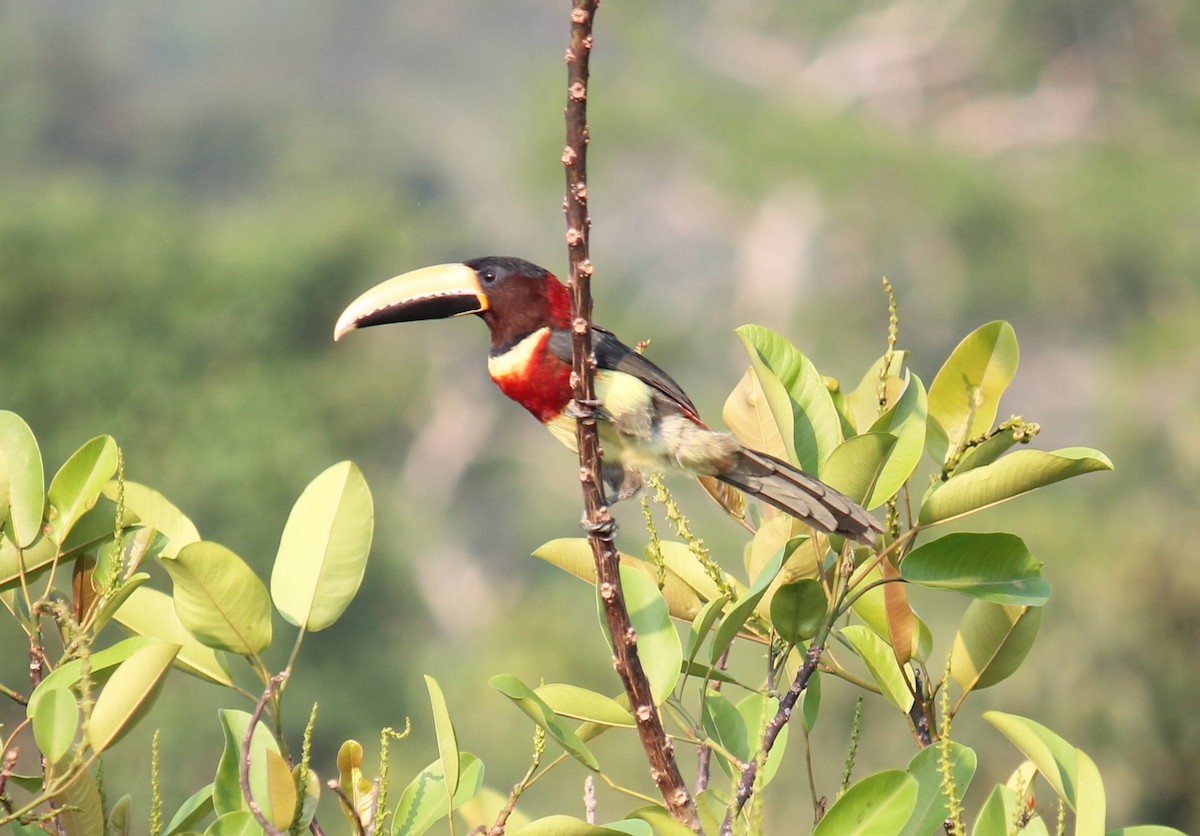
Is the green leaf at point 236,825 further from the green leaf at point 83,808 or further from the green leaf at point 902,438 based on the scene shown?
the green leaf at point 902,438

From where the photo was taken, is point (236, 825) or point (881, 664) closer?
point (236, 825)

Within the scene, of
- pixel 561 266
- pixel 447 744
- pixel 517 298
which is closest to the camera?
pixel 447 744

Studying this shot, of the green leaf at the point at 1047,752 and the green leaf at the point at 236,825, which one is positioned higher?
the green leaf at the point at 1047,752

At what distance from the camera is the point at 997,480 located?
1.58m

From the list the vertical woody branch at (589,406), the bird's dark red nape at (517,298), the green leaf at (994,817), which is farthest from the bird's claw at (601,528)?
the bird's dark red nape at (517,298)

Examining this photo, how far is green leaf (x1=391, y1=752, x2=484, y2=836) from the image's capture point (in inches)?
61.0

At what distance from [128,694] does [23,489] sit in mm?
315

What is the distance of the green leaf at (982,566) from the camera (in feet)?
5.11

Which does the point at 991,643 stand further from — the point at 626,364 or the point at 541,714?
the point at 626,364

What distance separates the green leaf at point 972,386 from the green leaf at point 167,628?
2.77 feet

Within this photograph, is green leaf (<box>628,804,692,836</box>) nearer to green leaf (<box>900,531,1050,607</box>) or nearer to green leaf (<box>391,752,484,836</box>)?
green leaf (<box>391,752,484,836</box>)

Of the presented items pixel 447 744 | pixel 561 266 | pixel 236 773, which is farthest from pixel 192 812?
pixel 561 266

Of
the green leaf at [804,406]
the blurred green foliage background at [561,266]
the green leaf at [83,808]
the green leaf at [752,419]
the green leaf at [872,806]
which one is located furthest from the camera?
the blurred green foliage background at [561,266]

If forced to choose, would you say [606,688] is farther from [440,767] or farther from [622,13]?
[622,13]
